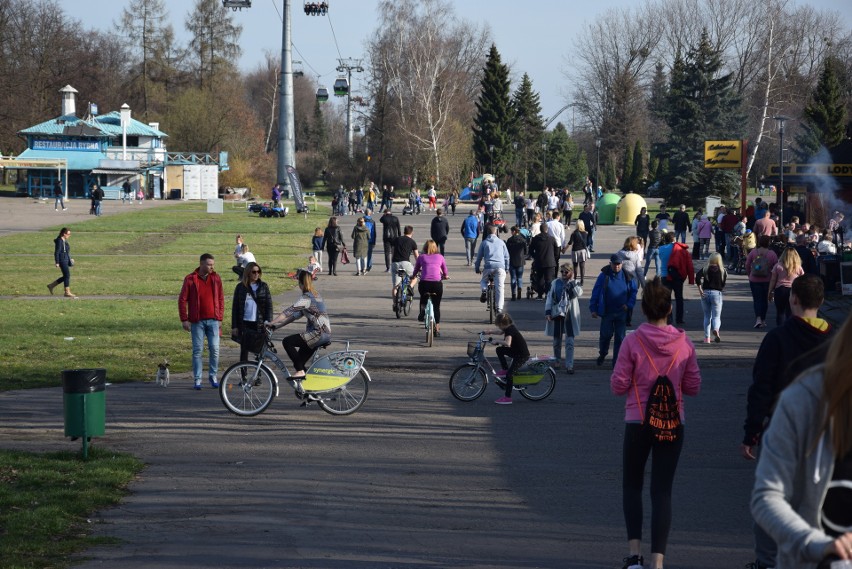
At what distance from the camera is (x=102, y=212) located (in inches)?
2613

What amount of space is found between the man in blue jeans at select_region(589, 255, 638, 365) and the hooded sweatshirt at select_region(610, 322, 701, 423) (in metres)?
8.27

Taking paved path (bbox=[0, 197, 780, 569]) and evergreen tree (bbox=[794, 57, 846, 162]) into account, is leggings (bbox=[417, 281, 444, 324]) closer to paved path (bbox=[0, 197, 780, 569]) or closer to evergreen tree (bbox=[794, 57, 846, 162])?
paved path (bbox=[0, 197, 780, 569])

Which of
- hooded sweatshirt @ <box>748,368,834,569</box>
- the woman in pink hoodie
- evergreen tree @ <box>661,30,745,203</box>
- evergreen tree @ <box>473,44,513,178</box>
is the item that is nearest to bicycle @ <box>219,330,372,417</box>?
the woman in pink hoodie

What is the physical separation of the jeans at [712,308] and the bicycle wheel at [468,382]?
20.9 ft

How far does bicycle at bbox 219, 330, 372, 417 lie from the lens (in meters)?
12.4

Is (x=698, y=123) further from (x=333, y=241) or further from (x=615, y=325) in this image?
(x=615, y=325)

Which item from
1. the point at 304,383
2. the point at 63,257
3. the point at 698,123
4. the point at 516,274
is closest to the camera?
the point at 304,383

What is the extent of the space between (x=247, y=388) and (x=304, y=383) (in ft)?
2.13

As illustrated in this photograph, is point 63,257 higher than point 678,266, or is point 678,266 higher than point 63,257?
point 678,266

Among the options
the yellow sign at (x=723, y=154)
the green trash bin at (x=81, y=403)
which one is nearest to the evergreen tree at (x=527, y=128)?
the yellow sign at (x=723, y=154)

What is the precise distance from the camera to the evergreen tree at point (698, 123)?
61594mm

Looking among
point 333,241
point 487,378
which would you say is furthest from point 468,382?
point 333,241

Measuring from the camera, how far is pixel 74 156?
282 feet

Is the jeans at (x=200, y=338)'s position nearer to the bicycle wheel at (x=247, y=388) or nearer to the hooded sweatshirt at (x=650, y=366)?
the bicycle wheel at (x=247, y=388)
